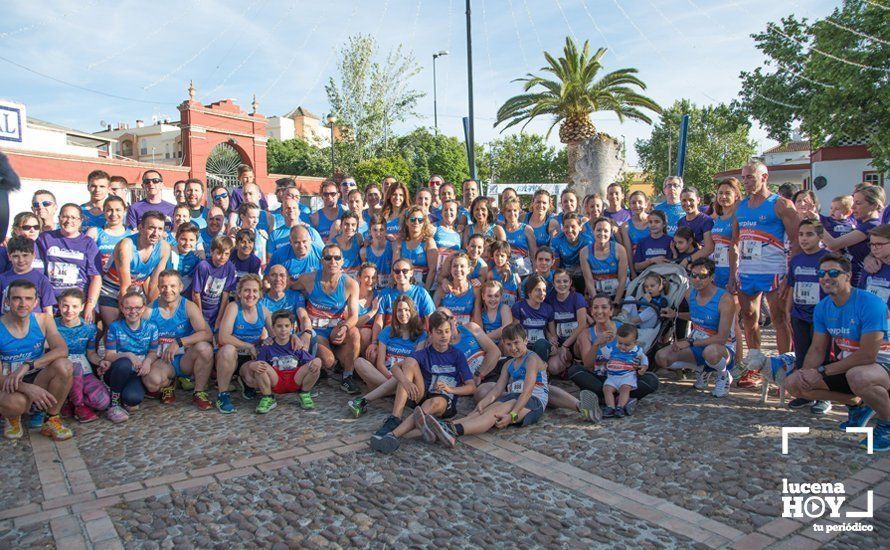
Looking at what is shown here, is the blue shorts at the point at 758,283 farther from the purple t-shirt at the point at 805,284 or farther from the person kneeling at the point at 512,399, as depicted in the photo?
the person kneeling at the point at 512,399

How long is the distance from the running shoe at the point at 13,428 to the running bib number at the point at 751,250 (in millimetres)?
6856

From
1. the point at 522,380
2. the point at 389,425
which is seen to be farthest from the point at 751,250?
the point at 389,425

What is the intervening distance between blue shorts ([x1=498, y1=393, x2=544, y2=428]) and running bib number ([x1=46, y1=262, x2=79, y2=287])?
4304 millimetres

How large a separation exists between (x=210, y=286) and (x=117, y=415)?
1632 mm

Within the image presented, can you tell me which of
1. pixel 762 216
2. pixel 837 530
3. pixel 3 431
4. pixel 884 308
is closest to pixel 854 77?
pixel 762 216

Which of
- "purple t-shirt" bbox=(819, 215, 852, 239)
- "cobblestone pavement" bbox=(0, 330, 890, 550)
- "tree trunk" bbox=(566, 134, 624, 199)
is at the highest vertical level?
"tree trunk" bbox=(566, 134, 624, 199)

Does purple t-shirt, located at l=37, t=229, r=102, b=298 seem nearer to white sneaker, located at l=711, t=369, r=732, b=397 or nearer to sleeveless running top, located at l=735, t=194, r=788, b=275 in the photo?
white sneaker, located at l=711, t=369, r=732, b=397

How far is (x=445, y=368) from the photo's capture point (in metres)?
5.78

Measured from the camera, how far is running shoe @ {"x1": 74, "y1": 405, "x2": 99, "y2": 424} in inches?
225

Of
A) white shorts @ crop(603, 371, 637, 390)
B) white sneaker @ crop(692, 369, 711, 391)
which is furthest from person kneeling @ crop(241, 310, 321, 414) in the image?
white sneaker @ crop(692, 369, 711, 391)

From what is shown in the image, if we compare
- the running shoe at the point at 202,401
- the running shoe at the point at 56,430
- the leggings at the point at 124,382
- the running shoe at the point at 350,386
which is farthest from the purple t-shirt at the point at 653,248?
the running shoe at the point at 56,430

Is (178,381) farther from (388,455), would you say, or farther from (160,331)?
(388,455)

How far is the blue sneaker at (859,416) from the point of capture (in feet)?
16.6

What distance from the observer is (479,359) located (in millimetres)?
6172
